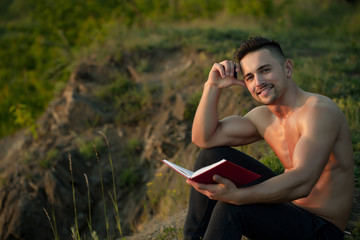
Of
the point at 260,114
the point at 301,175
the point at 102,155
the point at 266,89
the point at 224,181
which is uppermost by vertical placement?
the point at 266,89

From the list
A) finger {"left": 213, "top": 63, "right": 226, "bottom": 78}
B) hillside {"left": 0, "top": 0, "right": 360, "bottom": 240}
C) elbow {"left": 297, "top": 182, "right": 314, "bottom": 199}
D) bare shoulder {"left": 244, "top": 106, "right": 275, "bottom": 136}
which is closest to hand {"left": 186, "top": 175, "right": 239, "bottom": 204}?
elbow {"left": 297, "top": 182, "right": 314, "bottom": 199}

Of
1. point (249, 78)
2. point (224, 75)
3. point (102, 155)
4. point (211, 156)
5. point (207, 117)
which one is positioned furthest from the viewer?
point (102, 155)

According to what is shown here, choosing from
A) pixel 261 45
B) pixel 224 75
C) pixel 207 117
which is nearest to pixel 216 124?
→ pixel 207 117

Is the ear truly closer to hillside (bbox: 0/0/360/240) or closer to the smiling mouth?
the smiling mouth

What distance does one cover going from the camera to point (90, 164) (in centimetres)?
736

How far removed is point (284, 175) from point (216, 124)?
110cm

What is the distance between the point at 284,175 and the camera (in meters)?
2.22

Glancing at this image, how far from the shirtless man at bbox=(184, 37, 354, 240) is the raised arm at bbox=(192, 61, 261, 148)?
9 centimetres

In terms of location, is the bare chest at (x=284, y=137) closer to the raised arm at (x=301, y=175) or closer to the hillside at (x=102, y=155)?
the raised arm at (x=301, y=175)

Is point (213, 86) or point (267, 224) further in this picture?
point (213, 86)

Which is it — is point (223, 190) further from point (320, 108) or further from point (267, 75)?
point (267, 75)

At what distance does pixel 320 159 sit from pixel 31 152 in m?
7.16

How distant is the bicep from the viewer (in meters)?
3.21

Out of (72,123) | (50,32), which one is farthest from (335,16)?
(72,123)
